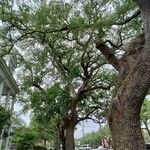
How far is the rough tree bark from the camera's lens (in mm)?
6379

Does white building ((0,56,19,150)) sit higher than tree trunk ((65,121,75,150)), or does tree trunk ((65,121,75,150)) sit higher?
white building ((0,56,19,150))

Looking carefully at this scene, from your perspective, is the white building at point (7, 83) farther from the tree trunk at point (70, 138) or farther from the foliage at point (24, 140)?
the foliage at point (24, 140)

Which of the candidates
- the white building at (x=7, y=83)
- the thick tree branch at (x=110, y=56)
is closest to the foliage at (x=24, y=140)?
the white building at (x=7, y=83)

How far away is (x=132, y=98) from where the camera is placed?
21.0ft

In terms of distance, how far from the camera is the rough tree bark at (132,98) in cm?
638

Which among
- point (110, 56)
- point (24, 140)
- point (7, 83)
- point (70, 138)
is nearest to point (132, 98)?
point (110, 56)

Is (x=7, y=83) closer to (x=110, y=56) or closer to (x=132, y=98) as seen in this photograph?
(x=110, y=56)

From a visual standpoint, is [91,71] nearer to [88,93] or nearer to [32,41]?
[88,93]

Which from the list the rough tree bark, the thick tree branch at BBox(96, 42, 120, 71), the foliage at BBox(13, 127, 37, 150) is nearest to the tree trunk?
the foliage at BBox(13, 127, 37, 150)

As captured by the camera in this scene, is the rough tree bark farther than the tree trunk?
No

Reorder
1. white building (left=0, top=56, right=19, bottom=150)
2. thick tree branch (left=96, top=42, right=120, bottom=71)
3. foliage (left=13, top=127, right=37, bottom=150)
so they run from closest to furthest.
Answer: thick tree branch (left=96, top=42, right=120, bottom=71) → white building (left=0, top=56, right=19, bottom=150) → foliage (left=13, top=127, right=37, bottom=150)

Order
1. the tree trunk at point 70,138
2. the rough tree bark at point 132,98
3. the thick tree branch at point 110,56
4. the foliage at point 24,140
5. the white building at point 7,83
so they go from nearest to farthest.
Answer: the rough tree bark at point 132,98
the thick tree branch at point 110,56
the white building at point 7,83
the tree trunk at point 70,138
the foliage at point 24,140

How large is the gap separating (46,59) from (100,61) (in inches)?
180

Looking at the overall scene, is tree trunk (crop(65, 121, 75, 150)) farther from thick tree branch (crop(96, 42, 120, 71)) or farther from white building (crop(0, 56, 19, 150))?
thick tree branch (crop(96, 42, 120, 71))
